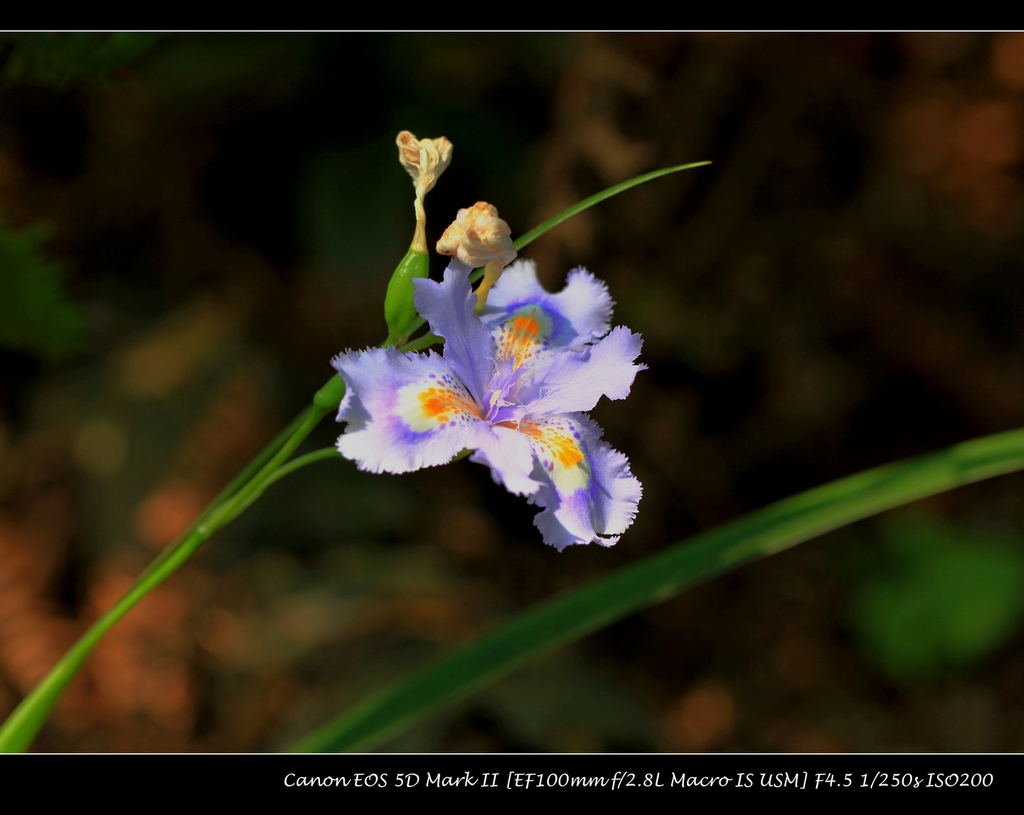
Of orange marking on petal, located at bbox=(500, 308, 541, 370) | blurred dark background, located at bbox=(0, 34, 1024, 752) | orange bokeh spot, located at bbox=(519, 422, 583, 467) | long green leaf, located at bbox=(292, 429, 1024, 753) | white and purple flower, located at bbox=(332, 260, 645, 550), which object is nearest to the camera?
white and purple flower, located at bbox=(332, 260, 645, 550)

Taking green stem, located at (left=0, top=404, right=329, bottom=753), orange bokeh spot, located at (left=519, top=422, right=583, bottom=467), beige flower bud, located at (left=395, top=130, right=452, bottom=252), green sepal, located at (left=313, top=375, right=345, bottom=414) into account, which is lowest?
green stem, located at (left=0, top=404, right=329, bottom=753)

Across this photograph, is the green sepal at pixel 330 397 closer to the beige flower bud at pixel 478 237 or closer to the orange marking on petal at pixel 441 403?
the orange marking on petal at pixel 441 403

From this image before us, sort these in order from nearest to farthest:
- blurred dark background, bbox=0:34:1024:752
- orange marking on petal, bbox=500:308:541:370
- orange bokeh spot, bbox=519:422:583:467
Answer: orange bokeh spot, bbox=519:422:583:467
orange marking on petal, bbox=500:308:541:370
blurred dark background, bbox=0:34:1024:752

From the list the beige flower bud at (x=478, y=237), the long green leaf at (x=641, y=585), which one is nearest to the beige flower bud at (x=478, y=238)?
the beige flower bud at (x=478, y=237)

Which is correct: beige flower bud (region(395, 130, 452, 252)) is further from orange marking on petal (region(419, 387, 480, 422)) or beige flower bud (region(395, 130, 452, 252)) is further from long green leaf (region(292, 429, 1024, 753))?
long green leaf (region(292, 429, 1024, 753))

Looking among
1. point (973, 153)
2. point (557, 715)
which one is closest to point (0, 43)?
point (557, 715)

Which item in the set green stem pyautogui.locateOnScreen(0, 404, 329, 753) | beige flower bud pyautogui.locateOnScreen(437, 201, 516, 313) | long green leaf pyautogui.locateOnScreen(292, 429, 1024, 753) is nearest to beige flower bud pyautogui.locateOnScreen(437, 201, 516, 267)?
beige flower bud pyautogui.locateOnScreen(437, 201, 516, 313)
